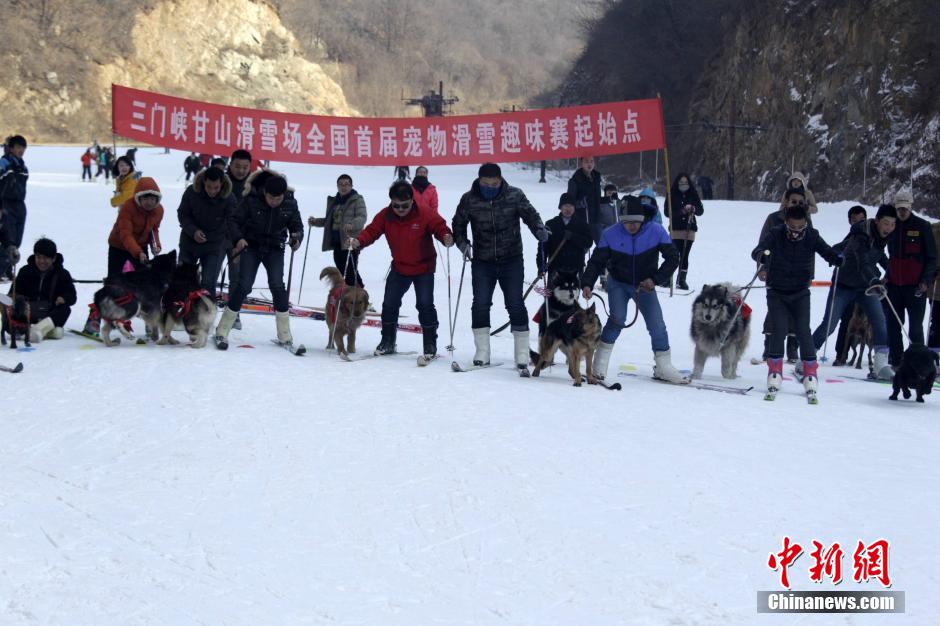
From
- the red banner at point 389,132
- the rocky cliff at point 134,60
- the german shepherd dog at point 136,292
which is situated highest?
the rocky cliff at point 134,60

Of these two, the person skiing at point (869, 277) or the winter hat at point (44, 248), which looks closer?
the winter hat at point (44, 248)

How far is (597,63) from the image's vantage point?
6331cm

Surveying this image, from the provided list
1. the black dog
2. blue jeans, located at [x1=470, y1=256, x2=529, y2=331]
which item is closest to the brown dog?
blue jeans, located at [x1=470, y1=256, x2=529, y2=331]

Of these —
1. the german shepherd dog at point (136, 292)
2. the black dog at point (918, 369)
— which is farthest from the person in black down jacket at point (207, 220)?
the black dog at point (918, 369)

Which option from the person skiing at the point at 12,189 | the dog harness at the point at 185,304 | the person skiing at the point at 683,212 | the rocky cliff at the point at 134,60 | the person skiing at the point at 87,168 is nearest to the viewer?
the dog harness at the point at 185,304

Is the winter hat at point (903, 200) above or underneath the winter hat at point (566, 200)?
underneath

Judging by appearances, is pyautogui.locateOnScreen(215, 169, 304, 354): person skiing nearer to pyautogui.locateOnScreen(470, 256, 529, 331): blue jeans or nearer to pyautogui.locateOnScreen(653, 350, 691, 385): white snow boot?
pyautogui.locateOnScreen(470, 256, 529, 331): blue jeans

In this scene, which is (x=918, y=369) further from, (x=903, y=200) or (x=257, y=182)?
(x=257, y=182)

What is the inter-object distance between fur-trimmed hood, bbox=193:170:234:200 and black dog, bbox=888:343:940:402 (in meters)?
6.75

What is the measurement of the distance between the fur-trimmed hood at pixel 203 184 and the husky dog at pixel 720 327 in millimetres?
4883

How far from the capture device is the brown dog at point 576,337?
384 inches

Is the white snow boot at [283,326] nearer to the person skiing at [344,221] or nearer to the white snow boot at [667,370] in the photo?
the person skiing at [344,221]

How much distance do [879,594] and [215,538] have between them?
3151mm

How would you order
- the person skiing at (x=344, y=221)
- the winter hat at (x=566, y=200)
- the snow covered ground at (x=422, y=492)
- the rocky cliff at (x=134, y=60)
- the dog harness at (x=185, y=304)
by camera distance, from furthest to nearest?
the rocky cliff at (x=134, y=60) → the winter hat at (x=566, y=200) → the person skiing at (x=344, y=221) → the dog harness at (x=185, y=304) → the snow covered ground at (x=422, y=492)
